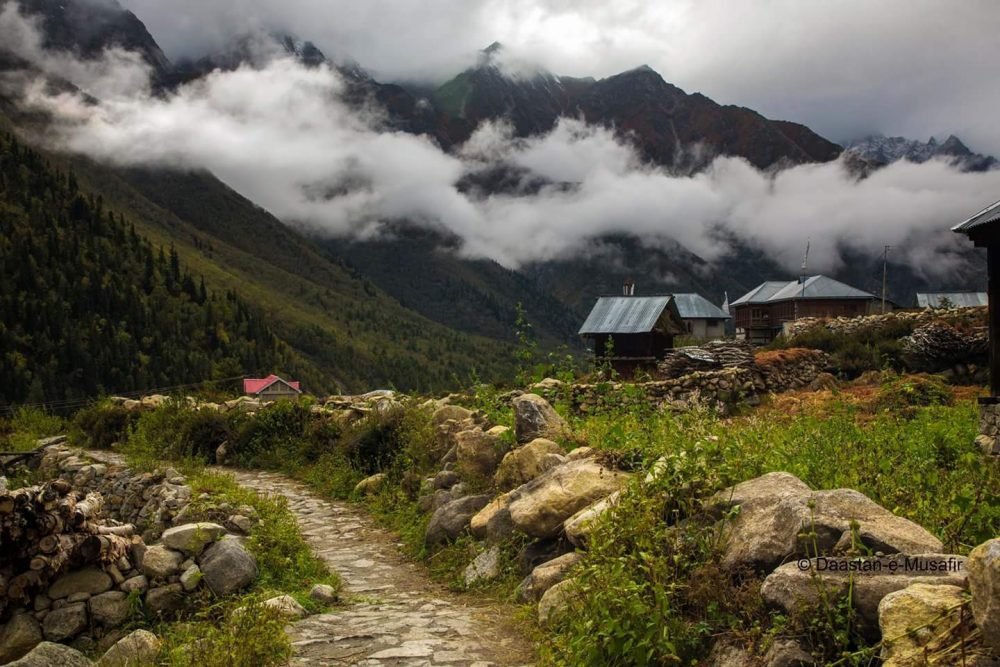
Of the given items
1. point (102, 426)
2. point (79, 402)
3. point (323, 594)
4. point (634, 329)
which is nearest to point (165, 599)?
point (323, 594)

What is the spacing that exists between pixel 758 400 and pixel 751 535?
16572 mm

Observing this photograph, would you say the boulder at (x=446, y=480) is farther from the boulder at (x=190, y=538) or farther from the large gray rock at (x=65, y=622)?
the large gray rock at (x=65, y=622)

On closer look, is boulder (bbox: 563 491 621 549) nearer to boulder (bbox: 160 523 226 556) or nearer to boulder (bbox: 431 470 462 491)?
boulder (bbox: 160 523 226 556)

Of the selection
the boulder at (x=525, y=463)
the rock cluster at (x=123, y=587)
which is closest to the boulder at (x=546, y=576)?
the boulder at (x=525, y=463)

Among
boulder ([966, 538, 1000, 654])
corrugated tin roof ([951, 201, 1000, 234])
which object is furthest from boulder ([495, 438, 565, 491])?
corrugated tin roof ([951, 201, 1000, 234])

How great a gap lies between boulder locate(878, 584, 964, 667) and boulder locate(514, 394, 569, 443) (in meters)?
6.79

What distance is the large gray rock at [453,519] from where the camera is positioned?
9.93 meters

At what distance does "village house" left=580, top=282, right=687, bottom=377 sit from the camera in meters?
37.5

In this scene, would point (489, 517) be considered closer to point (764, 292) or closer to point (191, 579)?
point (191, 579)

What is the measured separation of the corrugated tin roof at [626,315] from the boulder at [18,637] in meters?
31.9

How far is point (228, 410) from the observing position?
2220 centimetres

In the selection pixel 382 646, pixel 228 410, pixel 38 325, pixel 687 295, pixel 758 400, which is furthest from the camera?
pixel 38 325

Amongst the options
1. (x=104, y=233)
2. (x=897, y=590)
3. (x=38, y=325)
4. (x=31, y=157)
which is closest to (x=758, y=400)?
(x=897, y=590)

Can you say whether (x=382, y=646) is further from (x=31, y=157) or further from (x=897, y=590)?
(x=31, y=157)
